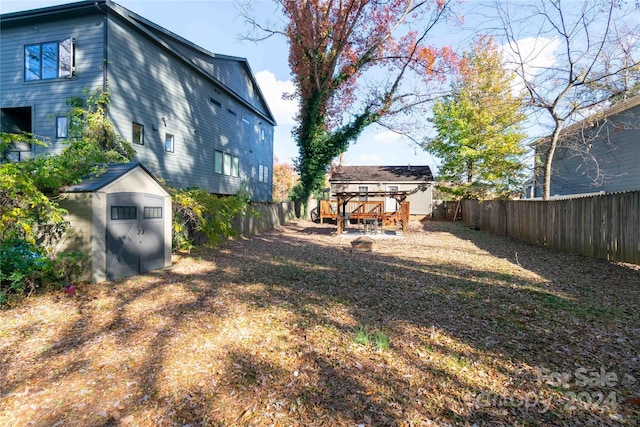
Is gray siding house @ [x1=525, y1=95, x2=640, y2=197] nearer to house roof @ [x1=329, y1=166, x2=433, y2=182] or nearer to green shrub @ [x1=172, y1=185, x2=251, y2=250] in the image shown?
house roof @ [x1=329, y1=166, x2=433, y2=182]

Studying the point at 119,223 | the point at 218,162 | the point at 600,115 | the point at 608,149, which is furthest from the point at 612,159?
the point at 119,223

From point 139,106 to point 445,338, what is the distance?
1217 cm

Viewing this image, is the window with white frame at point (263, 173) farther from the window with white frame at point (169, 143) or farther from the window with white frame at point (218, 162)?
the window with white frame at point (169, 143)

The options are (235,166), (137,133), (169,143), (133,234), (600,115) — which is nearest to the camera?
(133,234)

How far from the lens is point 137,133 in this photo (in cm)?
1146

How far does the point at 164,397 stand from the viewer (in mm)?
2900

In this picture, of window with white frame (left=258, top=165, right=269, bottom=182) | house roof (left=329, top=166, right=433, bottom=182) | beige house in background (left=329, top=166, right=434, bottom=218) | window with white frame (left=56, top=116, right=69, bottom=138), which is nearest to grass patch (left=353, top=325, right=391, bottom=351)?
window with white frame (left=56, top=116, right=69, bottom=138)

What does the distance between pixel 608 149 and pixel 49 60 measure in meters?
22.5

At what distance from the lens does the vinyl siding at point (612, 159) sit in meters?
12.8

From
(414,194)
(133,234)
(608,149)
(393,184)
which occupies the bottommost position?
(133,234)

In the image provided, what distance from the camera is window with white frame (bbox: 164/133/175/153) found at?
12908 millimetres

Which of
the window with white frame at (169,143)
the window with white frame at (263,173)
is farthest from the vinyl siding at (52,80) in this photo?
the window with white frame at (263,173)

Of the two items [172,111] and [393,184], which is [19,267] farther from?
[393,184]

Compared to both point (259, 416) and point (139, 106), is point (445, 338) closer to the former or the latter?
point (259, 416)
